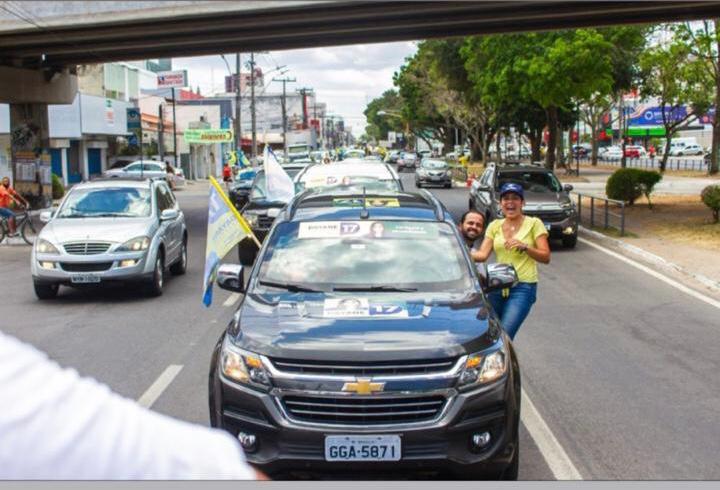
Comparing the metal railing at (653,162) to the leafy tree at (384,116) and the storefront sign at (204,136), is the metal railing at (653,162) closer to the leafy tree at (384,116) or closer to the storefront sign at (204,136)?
the storefront sign at (204,136)

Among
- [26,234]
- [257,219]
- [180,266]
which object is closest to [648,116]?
[26,234]

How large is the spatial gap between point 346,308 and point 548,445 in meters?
1.91

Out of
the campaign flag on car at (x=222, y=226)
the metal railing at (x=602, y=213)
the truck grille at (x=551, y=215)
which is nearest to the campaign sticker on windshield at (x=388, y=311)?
the campaign flag on car at (x=222, y=226)

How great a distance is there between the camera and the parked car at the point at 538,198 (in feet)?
65.5

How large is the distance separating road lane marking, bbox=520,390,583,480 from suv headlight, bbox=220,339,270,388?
206 cm

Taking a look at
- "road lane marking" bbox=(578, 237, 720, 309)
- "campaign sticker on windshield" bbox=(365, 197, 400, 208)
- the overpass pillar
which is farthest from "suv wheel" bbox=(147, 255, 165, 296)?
the overpass pillar

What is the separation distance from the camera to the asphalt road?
6.53 meters

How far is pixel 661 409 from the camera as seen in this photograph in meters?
7.57

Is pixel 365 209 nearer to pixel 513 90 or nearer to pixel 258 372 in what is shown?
pixel 258 372

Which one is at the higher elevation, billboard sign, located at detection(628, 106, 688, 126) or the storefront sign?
billboard sign, located at detection(628, 106, 688, 126)

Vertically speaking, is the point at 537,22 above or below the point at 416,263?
above

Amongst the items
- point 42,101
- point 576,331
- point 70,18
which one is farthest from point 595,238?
point 42,101

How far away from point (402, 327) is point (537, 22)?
74.8ft

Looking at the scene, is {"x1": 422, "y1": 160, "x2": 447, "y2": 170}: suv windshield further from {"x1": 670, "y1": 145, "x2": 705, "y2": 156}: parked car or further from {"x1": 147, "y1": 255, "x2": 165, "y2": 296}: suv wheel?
{"x1": 670, "y1": 145, "x2": 705, "y2": 156}: parked car
